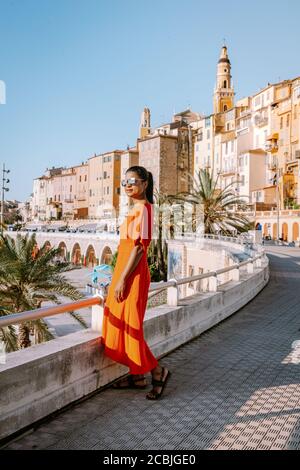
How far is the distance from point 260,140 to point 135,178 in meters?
75.9

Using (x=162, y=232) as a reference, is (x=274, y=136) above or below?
above

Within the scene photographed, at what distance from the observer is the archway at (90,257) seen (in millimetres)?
70438

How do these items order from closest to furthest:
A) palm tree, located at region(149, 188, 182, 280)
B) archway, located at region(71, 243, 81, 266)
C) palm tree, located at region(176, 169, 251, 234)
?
palm tree, located at region(176, 169, 251, 234) → palm tree, located at region(149, 188, 182, 280) → archway, located at region(71, 243, 81, 266)

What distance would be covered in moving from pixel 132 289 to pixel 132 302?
11 cm

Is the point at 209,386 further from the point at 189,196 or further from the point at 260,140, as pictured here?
the point at 260,140

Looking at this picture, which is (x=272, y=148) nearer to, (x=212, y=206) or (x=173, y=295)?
(x=212, y=206)

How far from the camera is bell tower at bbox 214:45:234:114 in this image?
329 feet

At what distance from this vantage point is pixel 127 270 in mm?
4363

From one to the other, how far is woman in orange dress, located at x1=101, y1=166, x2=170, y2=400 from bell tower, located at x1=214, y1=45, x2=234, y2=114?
99352 mm

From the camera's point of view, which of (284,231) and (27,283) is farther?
(284,231)

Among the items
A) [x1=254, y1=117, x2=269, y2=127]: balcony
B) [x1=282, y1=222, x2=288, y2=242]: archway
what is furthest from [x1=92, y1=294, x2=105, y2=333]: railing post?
[x1=254, y1=117, x2=269, y2=127]: balcony

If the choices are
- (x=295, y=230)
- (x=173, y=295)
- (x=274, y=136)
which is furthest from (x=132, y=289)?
(x=274, y=136)

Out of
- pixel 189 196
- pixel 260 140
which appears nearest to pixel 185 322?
pixel 189 196

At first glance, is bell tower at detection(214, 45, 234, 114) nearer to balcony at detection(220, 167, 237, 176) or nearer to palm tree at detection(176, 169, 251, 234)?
balcony at detection(220, 167, 237, 176)
